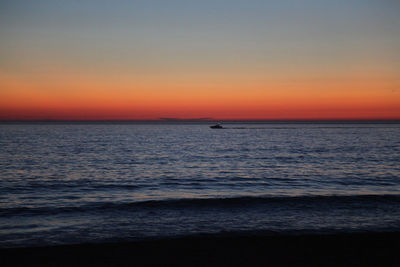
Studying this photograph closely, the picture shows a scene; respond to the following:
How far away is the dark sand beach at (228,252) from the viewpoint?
24.1 ft

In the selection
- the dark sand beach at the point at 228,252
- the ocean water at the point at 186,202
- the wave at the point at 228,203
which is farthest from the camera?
the wave at the point at 228,203

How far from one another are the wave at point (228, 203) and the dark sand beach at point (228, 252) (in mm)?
4568

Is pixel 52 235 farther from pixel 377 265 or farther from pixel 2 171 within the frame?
pixel 2 171

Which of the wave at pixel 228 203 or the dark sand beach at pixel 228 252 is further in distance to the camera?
the wave at pixel 228 203

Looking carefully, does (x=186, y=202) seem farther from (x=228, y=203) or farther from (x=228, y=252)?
(x=228, y=252)

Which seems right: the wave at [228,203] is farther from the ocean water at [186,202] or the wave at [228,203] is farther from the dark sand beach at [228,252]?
the dark sand beach at [228,252]

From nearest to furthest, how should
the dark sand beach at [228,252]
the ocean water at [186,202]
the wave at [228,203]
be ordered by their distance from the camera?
the dark sand beach at [228,252] < the ocean water at [186,202] < the wave at [228,203]

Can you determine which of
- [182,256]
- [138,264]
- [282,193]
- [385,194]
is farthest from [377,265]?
[385,194]

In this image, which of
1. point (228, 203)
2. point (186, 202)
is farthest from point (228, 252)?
point (186, 202)

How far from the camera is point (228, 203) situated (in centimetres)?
1430

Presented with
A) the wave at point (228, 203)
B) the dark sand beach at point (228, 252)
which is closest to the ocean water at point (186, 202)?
the wave at point (228, 203)

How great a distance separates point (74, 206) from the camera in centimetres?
1384

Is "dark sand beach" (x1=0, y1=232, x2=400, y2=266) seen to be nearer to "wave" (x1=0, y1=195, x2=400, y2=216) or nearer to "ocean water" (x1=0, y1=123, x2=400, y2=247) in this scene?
"ocean water" (x1=0, y1=123, x2=400, y2=247)

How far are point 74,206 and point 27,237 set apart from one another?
4383 millimetres
